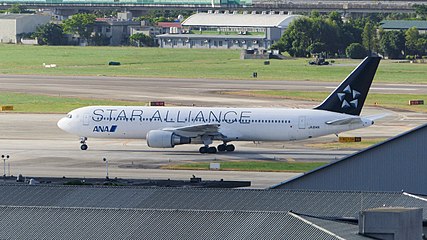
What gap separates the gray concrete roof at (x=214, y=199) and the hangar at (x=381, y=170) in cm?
326

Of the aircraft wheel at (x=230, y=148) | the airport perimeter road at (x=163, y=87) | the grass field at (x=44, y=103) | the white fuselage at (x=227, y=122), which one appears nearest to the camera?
the white fuselage at (x=227, y=122)

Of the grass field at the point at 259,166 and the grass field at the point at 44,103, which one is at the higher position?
the grass field at the point at 259,166

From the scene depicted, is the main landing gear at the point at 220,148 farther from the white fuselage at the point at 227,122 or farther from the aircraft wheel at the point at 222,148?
the white fuselage at the point at 227,122

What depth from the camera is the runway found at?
8294 cm

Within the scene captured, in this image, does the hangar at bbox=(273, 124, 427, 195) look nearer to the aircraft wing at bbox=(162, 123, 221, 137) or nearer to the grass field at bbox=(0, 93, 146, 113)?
the aircraft wing at bbox=(162, 123, 221, 137)

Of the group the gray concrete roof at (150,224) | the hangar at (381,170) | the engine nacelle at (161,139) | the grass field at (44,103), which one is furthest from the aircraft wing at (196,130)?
the gray concrete roof at (150,224)

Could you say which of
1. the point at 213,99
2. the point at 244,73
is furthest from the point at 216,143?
the point at 244,73

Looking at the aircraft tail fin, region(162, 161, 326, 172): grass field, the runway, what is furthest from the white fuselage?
region(162, 161, 326, 172): grass field

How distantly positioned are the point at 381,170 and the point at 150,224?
561 inches

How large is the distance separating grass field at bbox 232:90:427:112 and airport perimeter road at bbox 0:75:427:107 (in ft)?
16.1

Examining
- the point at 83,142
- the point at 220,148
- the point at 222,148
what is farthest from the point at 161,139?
the point at 83,142

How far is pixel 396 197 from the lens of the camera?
52469 millimetres

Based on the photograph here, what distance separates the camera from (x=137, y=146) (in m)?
100

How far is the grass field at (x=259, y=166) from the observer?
278ft
